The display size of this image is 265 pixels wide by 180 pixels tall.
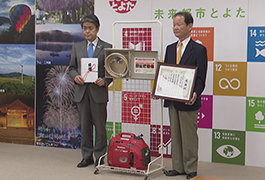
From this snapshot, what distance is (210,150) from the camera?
4.56 metres

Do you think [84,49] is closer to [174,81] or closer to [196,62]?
[174,81]

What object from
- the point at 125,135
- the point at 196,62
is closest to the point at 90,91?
the point at 125,135

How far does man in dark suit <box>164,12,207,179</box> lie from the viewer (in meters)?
3.79

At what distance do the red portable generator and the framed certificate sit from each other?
0.69 metres

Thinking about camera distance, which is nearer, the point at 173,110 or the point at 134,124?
the point at 173,110

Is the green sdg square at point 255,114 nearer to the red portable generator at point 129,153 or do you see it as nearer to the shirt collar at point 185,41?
the shirt collar at point 185,41

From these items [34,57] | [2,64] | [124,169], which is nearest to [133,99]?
[124,169]

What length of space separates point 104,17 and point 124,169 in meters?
1.93

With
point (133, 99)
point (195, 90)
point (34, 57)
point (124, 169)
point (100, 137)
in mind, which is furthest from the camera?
point (34, 57)

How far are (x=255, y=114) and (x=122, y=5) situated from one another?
6.65ft

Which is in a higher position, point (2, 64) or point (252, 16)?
point (252, 16)

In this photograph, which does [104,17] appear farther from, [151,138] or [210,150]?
[210,150]

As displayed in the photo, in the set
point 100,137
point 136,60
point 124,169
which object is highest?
point 136,60

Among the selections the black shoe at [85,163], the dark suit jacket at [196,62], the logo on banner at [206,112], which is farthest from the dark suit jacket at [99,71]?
the logo on banner at [206,112]
